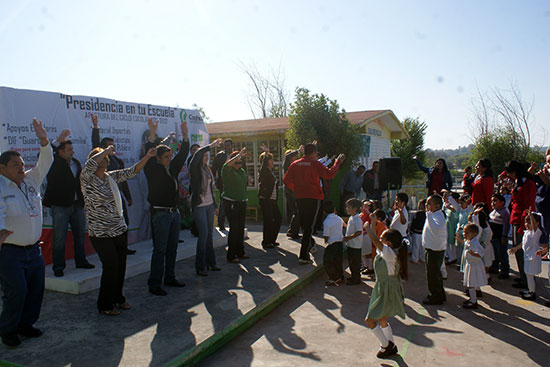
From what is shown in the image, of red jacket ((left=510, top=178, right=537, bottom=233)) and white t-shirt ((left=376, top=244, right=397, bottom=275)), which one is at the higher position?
red jacket ((left=510, top=178, right=537, bottom=233))

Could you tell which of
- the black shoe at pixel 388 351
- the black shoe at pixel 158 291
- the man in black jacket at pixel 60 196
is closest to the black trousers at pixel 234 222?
the black shoe at pixel 158 291

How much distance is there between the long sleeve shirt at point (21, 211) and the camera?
3.64m

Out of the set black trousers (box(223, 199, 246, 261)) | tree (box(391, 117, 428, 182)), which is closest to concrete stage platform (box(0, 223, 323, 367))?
black trousers (box(223, 199, 246, 261))

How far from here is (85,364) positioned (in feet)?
11.1

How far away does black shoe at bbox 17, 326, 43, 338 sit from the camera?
154 inches

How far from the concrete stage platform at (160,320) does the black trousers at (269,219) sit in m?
1.49

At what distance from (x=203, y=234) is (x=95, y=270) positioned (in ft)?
5.21

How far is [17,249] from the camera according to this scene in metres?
3.74

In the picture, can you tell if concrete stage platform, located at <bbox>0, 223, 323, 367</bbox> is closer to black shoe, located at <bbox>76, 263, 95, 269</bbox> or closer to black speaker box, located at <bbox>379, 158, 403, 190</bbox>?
black shoe, located at <bbox>76, 263, 95, 269</bbox>

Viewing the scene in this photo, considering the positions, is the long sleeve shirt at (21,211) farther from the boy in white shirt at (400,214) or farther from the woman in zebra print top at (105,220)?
the boy in white shirt at (400,214)

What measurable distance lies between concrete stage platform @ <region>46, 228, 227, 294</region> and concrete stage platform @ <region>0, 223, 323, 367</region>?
10cm

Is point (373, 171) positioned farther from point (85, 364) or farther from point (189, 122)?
point (85, 364)

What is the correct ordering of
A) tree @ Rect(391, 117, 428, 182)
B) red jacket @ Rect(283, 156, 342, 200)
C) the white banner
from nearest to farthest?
1. the white banner
2. red jacket @ Rect(283, 156, 342, 200)
3. tree @ Rect(391, 117, 428, 182)

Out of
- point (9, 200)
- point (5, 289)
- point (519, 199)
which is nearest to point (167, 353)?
point (5, 289)
